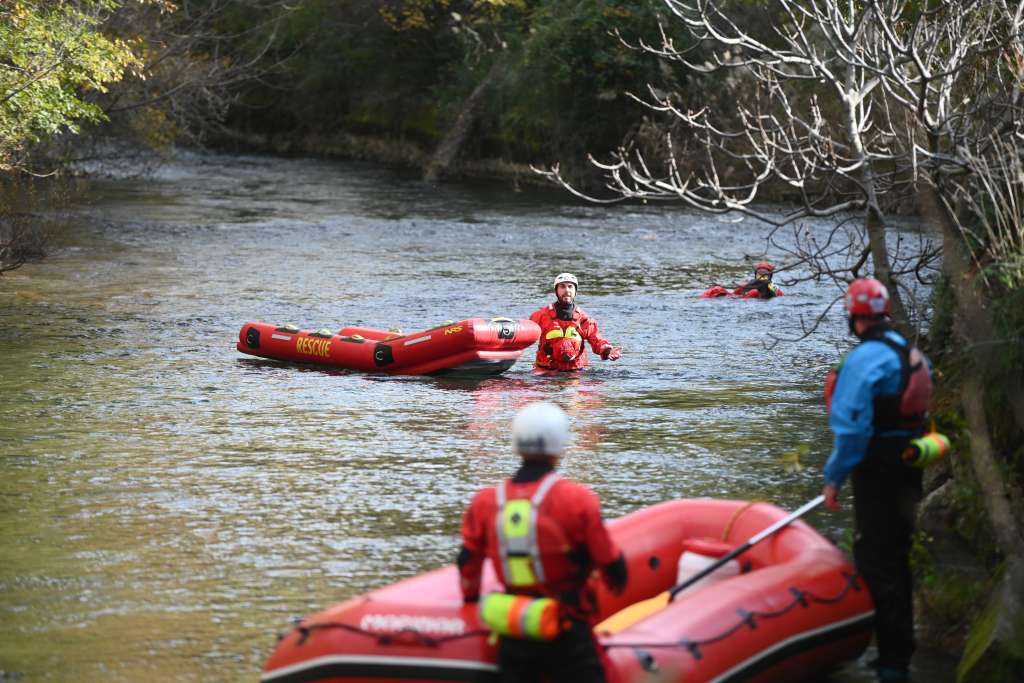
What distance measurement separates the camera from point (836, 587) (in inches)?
240

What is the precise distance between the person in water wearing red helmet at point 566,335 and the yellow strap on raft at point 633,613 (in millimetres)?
6871

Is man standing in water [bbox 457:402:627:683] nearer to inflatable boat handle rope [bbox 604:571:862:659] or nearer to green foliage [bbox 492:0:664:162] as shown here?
inflatable boat handle rope [bbox 604:571:862:659]

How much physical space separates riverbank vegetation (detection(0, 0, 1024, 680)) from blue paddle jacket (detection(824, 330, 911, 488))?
0.57 m

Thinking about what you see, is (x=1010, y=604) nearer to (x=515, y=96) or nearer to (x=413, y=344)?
(x=413, y=344)

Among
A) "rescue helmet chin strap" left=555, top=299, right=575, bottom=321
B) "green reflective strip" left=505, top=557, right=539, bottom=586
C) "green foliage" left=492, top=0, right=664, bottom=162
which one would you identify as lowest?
"green reflective strip" left=505, top=557, right=539, bottom=586

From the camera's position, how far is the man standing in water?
4875 millimetres

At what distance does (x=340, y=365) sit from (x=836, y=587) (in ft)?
29.7

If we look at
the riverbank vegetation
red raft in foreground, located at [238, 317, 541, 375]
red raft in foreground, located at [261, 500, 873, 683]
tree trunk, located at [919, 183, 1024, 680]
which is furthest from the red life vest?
red raft in foreground, located at [261, 500, 873, 683]

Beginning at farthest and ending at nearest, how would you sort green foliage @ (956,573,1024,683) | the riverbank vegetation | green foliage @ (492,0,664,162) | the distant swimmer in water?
green foliage @ (492,0,664,162), the distant swimmer in water, the riverbank vegetation, green foliage @ (956,573,1024,683)

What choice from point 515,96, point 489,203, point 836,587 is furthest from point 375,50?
point 836,587

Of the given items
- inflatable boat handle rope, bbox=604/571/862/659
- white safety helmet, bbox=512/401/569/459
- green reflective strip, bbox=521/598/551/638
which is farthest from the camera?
inflatable boat handle rope, bbox=604/571/862/659

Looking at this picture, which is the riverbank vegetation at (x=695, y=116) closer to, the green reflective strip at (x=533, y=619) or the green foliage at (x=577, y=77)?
the green foliage at (x=577, y=77)

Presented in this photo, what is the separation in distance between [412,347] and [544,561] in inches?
364

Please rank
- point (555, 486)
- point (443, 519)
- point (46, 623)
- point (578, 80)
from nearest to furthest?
point (555, 486) → point (46, 623) → point (443, 519) → point (578, 80)
